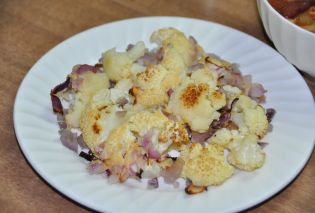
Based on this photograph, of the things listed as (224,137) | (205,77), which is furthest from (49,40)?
(224,137)

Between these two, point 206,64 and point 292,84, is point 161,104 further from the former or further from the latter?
point 292,84

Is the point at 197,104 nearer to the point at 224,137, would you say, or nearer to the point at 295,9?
the point at 224,137

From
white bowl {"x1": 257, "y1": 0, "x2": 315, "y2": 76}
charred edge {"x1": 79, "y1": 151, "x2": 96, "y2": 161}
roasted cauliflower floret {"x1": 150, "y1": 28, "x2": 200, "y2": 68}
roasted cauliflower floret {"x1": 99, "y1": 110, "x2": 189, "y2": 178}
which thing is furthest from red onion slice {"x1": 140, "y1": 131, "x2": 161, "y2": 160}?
white bowl {"x1": 257, "y1": 0, "x2": 315, "y2": 76}

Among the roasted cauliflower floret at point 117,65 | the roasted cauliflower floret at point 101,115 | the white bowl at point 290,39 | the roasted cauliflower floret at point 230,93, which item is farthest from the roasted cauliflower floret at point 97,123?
the white bowl at point 290,39

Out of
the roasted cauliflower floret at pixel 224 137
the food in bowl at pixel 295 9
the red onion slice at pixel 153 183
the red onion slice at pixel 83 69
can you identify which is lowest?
the red onion slice at pixel 153 183

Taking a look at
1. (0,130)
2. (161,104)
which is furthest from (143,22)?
(0,130)

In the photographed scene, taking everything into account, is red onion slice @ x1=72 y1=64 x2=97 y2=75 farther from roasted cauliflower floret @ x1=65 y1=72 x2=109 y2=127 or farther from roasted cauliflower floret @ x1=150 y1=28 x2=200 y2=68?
roasted cauliflower floret @ x1=150 y1=28 x2=200 y2=68

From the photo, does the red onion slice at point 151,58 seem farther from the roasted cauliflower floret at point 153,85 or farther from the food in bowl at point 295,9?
the food in bowl at point 295,9
